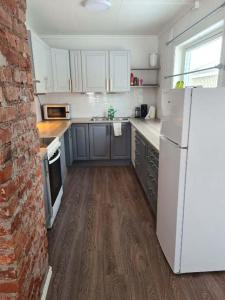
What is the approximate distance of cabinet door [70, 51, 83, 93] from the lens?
13.0 ft

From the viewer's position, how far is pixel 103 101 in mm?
4516

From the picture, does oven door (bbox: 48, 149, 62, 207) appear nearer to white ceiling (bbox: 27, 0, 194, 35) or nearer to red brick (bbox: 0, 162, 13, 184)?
red brick (bbox: 0, 162, 13, 184)

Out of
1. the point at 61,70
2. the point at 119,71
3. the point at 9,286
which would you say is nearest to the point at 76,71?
the point at 61,70

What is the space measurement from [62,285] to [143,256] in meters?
0.73

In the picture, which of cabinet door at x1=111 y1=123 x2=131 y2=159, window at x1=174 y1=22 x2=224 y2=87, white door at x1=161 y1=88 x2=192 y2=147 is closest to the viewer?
white door at x1=161 y1=88 x2=192 y2=147

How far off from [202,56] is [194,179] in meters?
2.07

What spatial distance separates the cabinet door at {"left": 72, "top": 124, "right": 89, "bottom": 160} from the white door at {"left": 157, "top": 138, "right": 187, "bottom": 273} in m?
2.44

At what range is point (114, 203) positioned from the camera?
2826 mm

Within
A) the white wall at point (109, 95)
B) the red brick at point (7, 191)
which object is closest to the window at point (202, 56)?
the white wall at point (109, 95)

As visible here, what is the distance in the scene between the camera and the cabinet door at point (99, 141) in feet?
13.4

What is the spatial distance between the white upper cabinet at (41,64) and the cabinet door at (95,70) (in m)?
0.65

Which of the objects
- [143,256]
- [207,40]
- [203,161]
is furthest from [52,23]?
[143,256]

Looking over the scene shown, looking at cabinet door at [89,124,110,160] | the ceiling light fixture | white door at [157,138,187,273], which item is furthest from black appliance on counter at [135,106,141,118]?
white door at [157,138,187,273]

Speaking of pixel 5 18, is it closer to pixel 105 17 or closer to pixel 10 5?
pixel 10 5
